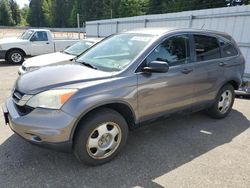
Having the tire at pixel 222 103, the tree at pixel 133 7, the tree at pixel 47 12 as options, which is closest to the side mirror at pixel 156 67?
the tire at pixel 222 103

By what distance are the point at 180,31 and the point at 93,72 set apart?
1.65 metres

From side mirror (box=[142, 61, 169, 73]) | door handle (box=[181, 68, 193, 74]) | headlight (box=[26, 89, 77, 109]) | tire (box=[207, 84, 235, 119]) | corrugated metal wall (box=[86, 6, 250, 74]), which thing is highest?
corrugated metal wall (box=[86, 6, 250, 74])

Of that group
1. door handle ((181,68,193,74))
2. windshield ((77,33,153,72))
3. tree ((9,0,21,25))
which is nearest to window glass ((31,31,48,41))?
windshield ((77,33,153,72))

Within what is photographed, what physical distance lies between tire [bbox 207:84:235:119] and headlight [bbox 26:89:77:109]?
3.01 m

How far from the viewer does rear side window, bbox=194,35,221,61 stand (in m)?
4.15

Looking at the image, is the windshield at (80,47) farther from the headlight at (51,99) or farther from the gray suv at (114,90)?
the headlight at (51,99)

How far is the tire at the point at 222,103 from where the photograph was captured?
15.4 ft

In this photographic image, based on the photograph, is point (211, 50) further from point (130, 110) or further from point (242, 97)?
point (242, 97)

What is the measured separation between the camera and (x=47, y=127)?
2.72m

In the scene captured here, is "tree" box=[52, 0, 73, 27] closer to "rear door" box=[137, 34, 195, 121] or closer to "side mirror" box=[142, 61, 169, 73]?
"rear door" box=[137, 34, 195, 121]

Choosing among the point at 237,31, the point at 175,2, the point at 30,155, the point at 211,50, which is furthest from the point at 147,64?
the point at 175,2

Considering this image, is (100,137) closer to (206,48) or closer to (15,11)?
(206,48)

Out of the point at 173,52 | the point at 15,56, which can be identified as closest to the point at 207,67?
the point at 173,52

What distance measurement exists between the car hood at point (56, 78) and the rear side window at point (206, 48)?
1.80 m
